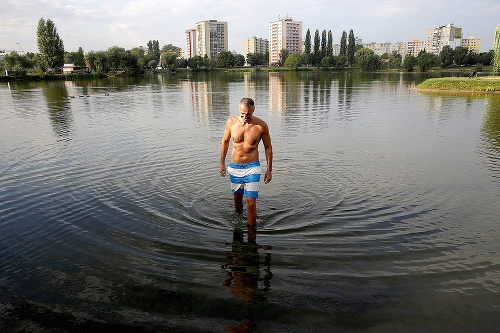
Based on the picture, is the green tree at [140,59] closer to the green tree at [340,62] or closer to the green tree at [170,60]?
the green tree at [170,60]

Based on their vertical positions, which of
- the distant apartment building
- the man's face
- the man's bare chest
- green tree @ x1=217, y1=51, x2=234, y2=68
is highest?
green tree @ x1=217, y1=51, x2=234, y2=68

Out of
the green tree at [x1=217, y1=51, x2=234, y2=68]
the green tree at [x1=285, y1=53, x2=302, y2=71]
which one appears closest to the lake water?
the green tree at [x1=285, y1=53, x2=302, y2=71]

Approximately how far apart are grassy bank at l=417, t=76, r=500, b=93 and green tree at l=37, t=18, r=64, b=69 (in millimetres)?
96548

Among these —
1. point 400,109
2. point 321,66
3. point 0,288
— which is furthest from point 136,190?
point 321,66

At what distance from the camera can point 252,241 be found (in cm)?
629

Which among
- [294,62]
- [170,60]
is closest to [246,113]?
A: [170,60]

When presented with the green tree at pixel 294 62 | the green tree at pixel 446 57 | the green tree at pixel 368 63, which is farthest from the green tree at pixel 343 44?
the green tree at pixel 446 57

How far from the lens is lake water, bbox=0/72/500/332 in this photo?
4.41m

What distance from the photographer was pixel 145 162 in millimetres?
11461

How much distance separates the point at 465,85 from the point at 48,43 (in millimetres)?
102409

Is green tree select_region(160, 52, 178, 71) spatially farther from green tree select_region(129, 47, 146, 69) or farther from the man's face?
the man's face

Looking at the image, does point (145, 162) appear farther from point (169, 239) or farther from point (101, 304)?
point (101, 304)

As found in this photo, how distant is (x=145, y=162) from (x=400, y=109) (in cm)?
2067

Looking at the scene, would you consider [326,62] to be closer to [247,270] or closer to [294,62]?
[294,62]
